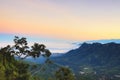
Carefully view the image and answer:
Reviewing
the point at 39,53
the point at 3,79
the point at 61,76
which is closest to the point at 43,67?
the point at 39,53

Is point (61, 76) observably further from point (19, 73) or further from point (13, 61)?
point (13, 61)

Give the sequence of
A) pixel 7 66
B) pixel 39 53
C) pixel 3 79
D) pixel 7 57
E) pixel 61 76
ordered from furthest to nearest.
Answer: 1. pixel 7 57
2. pixel 7 66
3. pixel 39 53
4. pixel 61 76
5. pixel 3 79

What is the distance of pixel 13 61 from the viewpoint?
14588 centimetres

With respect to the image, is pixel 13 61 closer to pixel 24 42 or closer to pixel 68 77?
pixel 24 42

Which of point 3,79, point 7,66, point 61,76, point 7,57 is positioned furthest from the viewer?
point 7,57

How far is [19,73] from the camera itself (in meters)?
116

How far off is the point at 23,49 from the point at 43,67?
38.8 ft

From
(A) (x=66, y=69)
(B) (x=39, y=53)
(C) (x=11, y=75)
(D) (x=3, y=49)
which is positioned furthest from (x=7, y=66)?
(A) (x=66, y=69)

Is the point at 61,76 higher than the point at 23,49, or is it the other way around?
the point at 23,49

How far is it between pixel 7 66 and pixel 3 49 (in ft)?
30.4

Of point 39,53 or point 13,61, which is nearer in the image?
point 39,53

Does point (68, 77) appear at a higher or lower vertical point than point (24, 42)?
lower

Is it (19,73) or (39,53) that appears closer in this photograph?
(19,73)

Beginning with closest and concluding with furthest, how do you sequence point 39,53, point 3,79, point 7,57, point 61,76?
point 3,79, point 61,76, point 39,53, point 7,57
